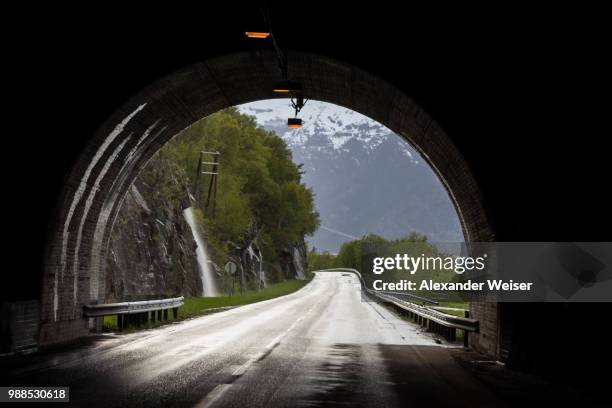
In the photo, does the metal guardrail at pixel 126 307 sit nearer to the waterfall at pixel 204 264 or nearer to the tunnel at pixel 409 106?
the tunnel at pixel 409 106

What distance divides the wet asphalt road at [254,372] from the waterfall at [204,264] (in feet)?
123

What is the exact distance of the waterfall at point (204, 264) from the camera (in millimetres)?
56062

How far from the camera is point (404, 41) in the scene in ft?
44.2

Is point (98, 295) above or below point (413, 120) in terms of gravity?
below

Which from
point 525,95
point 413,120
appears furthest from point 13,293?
point 525,95

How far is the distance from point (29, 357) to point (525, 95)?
10139mm

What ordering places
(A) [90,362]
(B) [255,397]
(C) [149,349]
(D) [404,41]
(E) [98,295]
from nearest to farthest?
(B) [255,397] → (A) [90,362] → (D) [404,41] → (C) [149,349] → (E) [98,295]

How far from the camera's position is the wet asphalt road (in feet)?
30.1

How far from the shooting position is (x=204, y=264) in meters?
58.0

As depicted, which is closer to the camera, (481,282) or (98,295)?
(481,282)

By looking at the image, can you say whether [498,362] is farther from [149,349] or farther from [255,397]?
[149,349]

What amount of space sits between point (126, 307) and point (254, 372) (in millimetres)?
8508

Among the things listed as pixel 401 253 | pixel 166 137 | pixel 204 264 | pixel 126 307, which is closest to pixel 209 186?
pixel 204 264

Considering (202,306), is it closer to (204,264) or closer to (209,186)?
(204,264)
